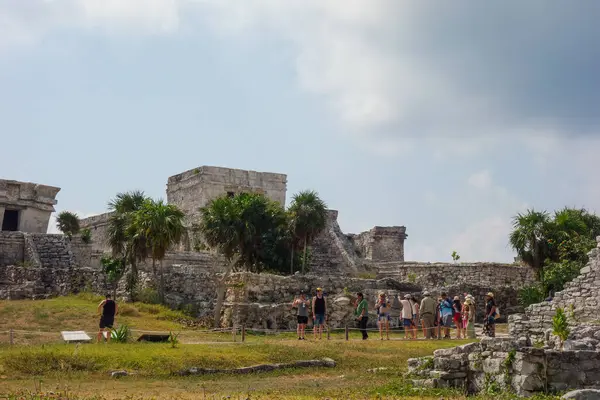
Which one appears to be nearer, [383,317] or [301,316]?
[301,316]

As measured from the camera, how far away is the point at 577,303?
24.0 metres

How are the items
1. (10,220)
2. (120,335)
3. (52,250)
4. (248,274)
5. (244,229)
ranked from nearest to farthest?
(120,335), (248,274), (244,229), (52,250), (10,220)

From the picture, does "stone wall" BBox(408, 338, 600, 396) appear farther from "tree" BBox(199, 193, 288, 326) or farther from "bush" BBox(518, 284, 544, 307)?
"tree" BBox(199, 193, 288, 326)

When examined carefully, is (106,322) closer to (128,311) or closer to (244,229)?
(128,311)

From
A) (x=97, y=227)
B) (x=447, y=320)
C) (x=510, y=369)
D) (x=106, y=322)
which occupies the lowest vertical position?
(x=510, y=369)

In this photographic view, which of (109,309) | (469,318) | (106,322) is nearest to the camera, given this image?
(106,322)

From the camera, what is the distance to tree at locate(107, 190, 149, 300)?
90.3 feet

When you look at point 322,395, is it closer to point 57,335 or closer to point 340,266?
point 57,335

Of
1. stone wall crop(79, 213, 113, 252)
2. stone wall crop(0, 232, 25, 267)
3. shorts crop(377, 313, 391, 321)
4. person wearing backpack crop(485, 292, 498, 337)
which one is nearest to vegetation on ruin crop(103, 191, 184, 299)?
stone wall crop(0, 232, 25, 267)

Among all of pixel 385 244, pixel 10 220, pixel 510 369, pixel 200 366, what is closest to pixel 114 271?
pixel 10 220

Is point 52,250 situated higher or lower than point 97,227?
lower

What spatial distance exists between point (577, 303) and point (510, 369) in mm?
11346

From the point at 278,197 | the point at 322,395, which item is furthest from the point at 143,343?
the point at 278,197

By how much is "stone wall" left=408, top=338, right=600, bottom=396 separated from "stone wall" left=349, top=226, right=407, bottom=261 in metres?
29.6
